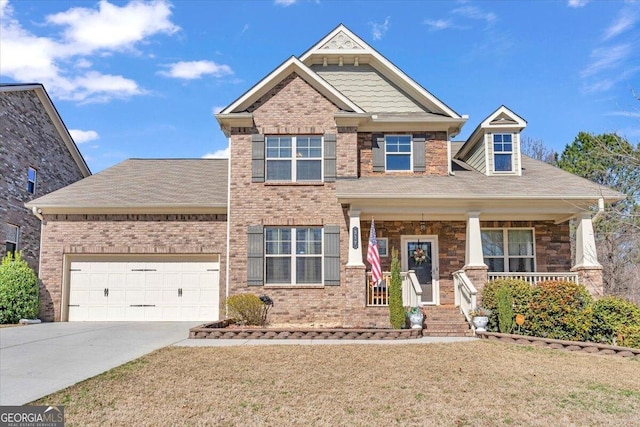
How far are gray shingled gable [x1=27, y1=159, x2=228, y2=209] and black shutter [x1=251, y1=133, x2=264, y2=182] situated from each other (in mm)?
1408

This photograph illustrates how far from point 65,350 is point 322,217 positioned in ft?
24.5

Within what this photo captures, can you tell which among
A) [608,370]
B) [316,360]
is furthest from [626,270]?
[316,360]

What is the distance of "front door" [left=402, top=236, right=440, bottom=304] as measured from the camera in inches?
588

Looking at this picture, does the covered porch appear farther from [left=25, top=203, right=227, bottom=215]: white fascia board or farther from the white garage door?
the white garage door

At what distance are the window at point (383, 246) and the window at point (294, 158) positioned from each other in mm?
2584

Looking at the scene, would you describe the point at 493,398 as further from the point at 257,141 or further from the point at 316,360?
the point at 257,141

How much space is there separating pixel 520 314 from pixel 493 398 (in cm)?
571

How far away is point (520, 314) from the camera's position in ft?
38.7

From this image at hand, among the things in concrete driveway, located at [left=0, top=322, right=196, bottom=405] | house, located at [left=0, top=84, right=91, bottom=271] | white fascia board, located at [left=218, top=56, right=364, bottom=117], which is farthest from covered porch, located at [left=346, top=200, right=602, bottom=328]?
house, located at [left=0, top=84, right=91, bottom=271]

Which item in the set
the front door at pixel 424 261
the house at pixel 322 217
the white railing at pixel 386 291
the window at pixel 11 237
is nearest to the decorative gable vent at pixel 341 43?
the house at pixel 322 217

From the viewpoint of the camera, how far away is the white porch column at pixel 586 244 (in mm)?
13594

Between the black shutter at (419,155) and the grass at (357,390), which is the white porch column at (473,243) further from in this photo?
the grass at (357,390)

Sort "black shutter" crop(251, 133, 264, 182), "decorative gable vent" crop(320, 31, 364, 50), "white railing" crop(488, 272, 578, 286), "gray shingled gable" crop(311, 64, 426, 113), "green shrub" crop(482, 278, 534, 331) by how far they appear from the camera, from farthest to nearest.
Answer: "decorative gable vent" crop(320, 31, 364, 50)
"gray shingled gable" crop(311, 64, 426, 113)
"black shutter" crop(251, 133, 264, 182)
"white railing" crop(488, 272, 578, 286)
"green shrub" crop(482, 278, 534, 331)

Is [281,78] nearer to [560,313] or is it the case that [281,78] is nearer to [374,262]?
[374,262]
